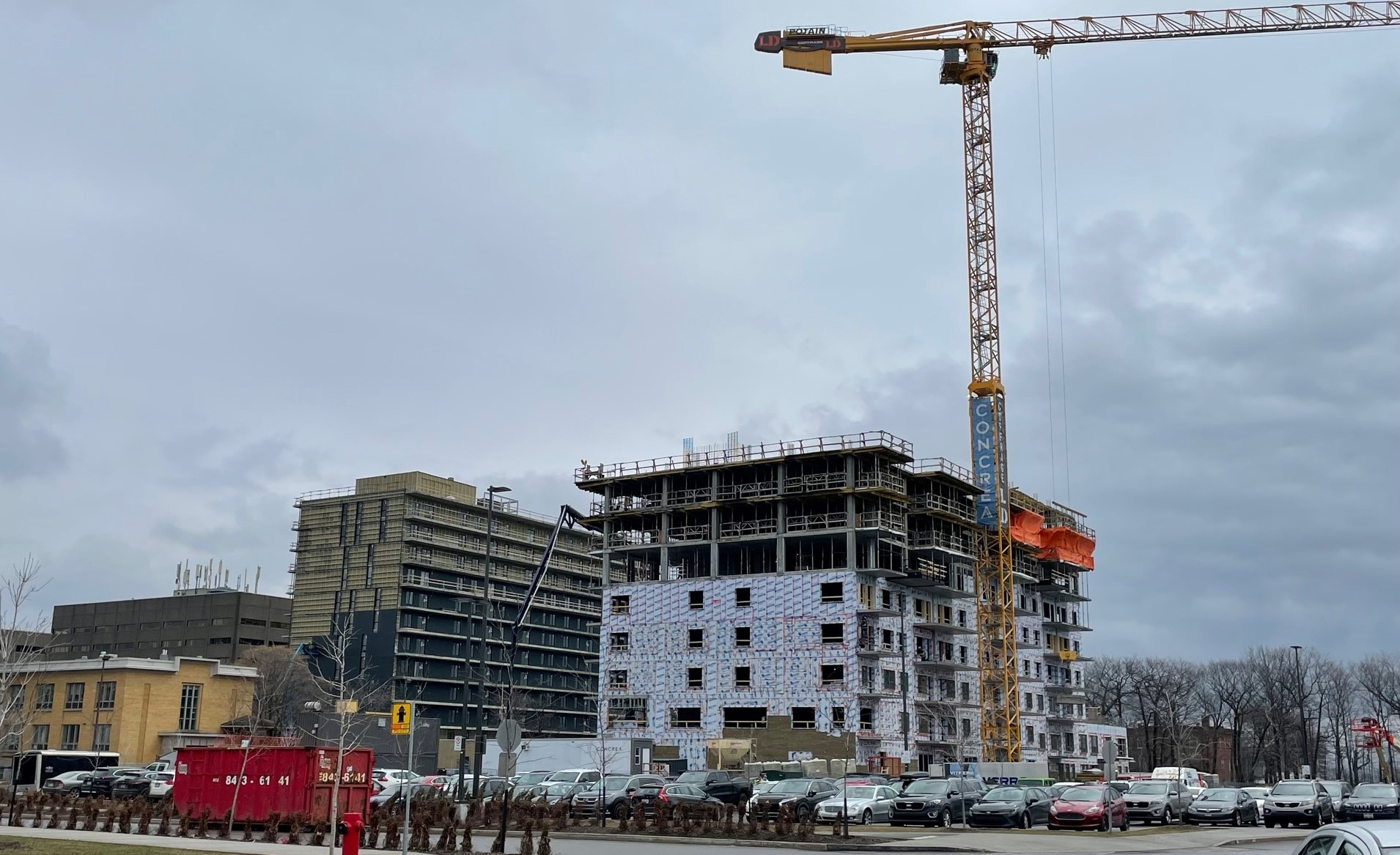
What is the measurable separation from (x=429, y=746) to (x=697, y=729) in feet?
82.4

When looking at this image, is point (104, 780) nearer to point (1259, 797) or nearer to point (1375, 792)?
point (1259, 797)

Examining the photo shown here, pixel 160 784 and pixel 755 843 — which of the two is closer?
pixel 755 843

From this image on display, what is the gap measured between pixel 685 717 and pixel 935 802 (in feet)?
168

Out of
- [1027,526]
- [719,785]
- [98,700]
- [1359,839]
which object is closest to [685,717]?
[1027,526]

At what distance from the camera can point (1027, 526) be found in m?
104

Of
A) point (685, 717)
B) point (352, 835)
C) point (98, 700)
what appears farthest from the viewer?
point (685, 717)

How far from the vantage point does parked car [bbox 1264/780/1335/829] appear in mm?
46531

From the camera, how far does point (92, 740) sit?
94000 mm

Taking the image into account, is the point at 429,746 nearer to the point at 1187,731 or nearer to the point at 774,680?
the point at 774,680

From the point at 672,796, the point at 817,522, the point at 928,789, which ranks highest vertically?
the point at 817,522

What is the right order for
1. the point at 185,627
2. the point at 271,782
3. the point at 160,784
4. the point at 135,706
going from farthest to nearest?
1. the point at 185,627
2. the point at 135,706
3. the point at 160,784
4. the point at 271,782

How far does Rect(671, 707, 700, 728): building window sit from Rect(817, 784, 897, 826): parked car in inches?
1798

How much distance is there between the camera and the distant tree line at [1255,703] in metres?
136

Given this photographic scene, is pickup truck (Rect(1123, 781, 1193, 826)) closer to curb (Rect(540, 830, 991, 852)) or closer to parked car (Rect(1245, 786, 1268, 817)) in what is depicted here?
parked car (Rect(1245, 786, 1268, 817))
